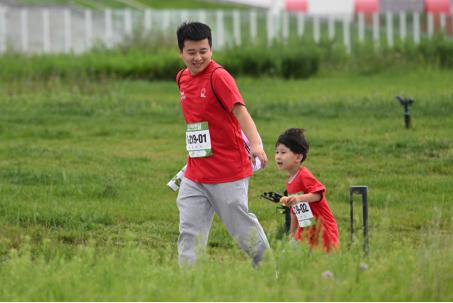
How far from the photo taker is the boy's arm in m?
Result: 7.54

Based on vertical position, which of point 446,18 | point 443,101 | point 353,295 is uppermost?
point 446,18

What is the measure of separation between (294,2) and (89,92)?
1985 centimetres

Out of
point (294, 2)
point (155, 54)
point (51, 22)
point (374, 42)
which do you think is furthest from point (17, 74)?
point (294, 2)

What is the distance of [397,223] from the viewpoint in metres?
10.0

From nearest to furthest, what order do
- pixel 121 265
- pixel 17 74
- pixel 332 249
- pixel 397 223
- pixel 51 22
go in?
pixel 121 265 → pixel 332 249 → pixel 397 223 → pixel 17 74 → pixel 51 22

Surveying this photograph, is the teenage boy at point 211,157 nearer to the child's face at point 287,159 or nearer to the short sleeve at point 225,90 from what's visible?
the short sleeve at point 225,90

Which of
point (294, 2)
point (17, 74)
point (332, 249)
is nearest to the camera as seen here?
point (332, 249)

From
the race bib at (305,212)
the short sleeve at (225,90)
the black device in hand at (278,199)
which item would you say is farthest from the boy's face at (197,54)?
the race bib at (305,212)

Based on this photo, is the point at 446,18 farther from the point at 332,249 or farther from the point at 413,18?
the point at 332,249

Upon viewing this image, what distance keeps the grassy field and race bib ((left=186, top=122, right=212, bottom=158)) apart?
73cm

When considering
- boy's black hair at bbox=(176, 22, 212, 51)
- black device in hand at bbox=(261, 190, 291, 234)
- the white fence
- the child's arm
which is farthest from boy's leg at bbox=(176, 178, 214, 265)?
the white fence

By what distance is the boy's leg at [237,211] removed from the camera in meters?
7.70

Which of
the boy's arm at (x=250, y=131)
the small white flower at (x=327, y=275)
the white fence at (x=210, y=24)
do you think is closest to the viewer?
the small white flower at (x=327, y=275)

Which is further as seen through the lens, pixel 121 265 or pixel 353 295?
pixel 121 265
